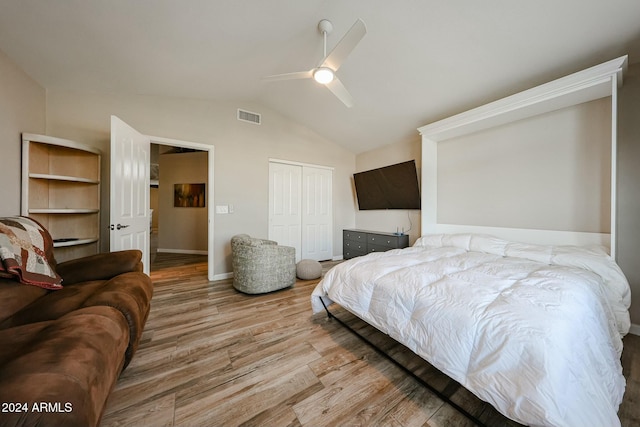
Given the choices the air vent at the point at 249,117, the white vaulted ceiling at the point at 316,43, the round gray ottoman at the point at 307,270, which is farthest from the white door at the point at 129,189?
the round gray ottoman at the point at 307,270

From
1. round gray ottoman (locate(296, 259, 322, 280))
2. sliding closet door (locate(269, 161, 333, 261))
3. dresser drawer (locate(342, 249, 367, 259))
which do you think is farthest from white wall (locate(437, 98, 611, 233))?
sliding closet door (locate(269, 161, 333, 261))

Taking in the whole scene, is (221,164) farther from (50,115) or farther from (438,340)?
(438,340)

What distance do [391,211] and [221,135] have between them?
134 inches

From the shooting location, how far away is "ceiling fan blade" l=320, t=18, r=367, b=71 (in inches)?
65.6

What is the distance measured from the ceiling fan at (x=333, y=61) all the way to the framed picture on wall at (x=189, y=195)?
15.2 feet

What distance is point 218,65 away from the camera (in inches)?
105

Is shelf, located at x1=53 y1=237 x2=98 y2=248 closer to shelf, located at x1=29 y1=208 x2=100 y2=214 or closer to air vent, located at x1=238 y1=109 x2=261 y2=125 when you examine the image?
shelf, located at x1=29 y1=208 x2=100 y2=214

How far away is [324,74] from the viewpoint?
2.08 metres

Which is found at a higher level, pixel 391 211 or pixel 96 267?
pixel 391 211

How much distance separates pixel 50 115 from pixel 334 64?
3412mm

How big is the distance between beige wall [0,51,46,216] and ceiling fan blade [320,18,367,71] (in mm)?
2902

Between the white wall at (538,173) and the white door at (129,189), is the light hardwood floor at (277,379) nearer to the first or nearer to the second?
the white door at (129,189)

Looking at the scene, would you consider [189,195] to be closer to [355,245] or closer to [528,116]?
[355,245]

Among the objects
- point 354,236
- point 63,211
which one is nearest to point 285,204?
point 354,236
